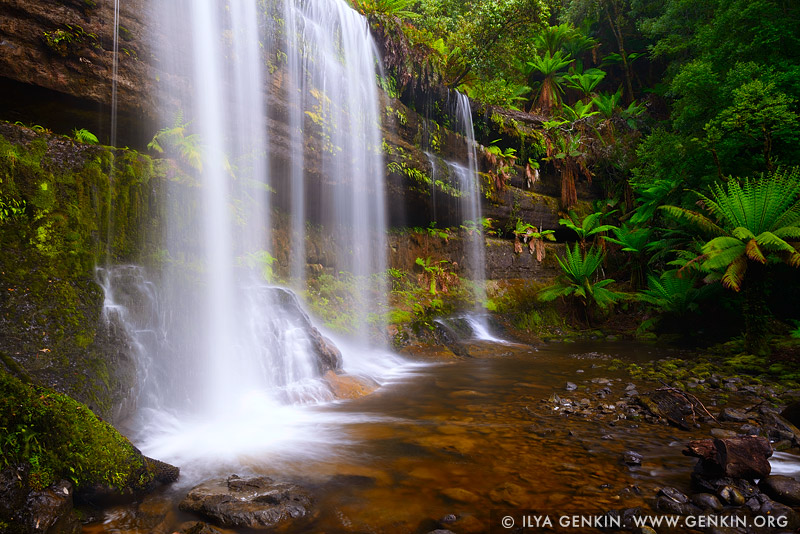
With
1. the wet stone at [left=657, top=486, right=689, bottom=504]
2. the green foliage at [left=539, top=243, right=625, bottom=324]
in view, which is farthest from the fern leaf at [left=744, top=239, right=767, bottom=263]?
the wet stone at [left=657, top=486, right=689, bottom=504]

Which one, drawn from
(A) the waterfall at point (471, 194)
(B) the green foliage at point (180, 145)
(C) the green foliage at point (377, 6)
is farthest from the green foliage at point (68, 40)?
(A) the waterfall at point (471, 194)

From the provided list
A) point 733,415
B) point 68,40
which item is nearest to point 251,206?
point 68,40

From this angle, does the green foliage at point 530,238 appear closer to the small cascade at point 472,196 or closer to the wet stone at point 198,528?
the small cascade at point 472,196

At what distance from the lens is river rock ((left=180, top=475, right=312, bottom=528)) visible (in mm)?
2223

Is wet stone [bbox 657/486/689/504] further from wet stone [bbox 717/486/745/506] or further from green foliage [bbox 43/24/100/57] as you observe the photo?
green foliage [bbox 43/24/100/57]

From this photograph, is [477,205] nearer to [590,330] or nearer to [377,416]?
[590,330]

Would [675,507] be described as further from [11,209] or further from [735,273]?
[735,273]

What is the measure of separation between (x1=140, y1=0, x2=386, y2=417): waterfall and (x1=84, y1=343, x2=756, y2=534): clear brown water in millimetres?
1530

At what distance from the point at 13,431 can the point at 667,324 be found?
1200 centimetres

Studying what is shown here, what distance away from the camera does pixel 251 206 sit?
7980 mm

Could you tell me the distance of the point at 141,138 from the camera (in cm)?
663

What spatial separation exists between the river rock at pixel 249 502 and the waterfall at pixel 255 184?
2.00 m

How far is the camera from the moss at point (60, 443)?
2090 millimetres

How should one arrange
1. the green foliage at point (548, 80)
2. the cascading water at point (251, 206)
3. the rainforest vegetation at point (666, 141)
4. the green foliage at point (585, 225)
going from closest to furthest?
1. the cascading water at point (251, 206)
2. the rainforest vegetation at point (666, 141)
3. the green foliage at point (585, 225)
4. the green foliage at point (548, 80)
